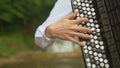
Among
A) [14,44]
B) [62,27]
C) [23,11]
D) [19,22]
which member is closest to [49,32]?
[62,27]

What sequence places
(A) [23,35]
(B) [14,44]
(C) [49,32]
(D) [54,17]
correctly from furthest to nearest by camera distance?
1. (A) [23,35]
2. (B) [14,44]
3. (D) [54,17]
4. (C) [49,32]

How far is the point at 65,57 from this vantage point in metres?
13.5

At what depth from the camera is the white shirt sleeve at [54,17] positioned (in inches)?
109

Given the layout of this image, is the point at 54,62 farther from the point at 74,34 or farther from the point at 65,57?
the point at 74,34

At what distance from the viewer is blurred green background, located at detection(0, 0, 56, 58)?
13.1 metres

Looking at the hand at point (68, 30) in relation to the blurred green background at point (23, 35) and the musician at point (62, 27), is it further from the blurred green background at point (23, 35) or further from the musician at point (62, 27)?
the blurred green background at point (23, 35)

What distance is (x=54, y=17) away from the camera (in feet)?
9.20

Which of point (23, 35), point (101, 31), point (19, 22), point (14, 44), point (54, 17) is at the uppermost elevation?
point (19, 22)

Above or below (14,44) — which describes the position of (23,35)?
above

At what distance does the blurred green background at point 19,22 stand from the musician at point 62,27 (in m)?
9.92

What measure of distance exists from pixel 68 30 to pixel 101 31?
193mm

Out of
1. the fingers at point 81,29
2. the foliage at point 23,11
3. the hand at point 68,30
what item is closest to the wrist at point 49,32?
the hand at point 68,30

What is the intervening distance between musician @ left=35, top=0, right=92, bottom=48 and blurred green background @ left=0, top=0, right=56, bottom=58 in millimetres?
9919

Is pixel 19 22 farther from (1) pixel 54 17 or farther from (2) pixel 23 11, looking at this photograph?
(1) pixel 54 17
